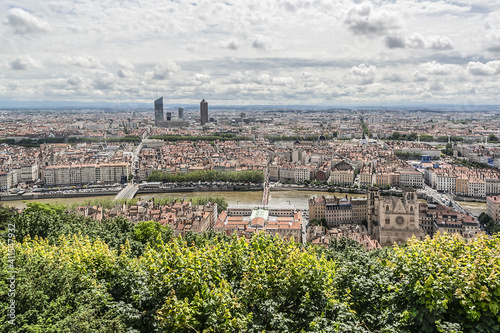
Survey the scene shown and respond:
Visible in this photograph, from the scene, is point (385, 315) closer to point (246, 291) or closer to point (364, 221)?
point (246, 291)

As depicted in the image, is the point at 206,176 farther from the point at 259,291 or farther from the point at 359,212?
the point at 259,291

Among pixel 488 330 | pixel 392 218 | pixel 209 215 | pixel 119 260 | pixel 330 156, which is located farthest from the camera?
pixel 330 156

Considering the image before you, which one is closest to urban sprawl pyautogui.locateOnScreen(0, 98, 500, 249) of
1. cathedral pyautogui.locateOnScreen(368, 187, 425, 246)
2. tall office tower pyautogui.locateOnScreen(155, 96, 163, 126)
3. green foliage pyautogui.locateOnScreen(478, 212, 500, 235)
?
cathedral pyautogui.locateOnScreen(368, 187, 425, 246)

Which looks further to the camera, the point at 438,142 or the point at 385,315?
the point at 438,142

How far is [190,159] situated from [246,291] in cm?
2855

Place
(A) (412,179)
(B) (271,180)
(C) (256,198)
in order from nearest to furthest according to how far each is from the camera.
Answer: (C) (256,198) → (A) (412,179) → (B) (271,180)

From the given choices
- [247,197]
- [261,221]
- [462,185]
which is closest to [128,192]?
[247,197]

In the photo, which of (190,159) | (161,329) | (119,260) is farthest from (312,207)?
(190,159)

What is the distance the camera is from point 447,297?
2.97 metres

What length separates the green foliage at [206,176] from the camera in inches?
998

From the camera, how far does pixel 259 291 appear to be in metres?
3.56

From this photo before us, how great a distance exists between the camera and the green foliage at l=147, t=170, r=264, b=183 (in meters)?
25.4

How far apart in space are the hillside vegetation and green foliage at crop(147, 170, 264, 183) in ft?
68.4

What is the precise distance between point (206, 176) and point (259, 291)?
2275 centimetres
